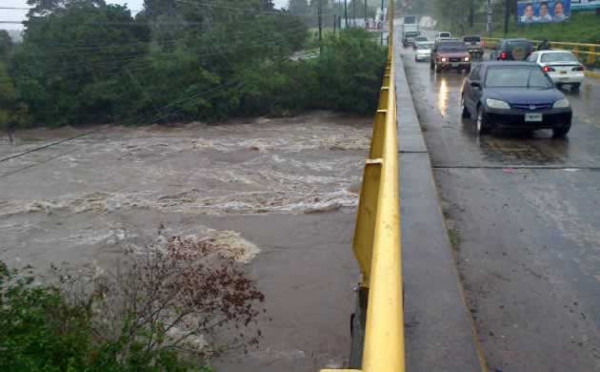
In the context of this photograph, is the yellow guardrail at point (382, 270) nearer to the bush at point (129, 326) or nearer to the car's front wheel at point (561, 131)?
the bush at point (129, 326)

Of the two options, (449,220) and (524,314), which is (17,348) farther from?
(524,314)

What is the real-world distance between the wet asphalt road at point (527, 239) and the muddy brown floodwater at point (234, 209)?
3.92 metres

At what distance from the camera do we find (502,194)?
7816 millimetres

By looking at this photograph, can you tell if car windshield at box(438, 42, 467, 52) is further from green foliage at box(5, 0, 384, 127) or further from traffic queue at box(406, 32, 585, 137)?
traffic queue at box(406, 32, 585, 137)

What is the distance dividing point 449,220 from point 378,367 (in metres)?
5.61

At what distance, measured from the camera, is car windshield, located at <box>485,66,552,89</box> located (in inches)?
482

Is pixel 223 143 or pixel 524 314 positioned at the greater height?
pixel 524 314

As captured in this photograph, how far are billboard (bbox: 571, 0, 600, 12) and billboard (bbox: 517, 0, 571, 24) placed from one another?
3.51 feet

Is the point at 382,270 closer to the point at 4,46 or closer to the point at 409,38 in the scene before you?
the point at 4,46

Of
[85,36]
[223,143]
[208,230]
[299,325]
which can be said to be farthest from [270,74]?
[299,325]

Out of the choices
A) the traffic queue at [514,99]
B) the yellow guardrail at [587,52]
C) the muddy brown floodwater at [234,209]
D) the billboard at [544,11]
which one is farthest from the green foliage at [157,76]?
the traffic queue at [514,99]

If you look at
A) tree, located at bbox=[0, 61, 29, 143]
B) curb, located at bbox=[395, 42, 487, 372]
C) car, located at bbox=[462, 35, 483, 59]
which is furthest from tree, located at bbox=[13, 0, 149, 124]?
curb, located at bbox=[395, 42, 487, 372]

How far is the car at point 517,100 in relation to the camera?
1120 cm

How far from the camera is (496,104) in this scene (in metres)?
11.4
